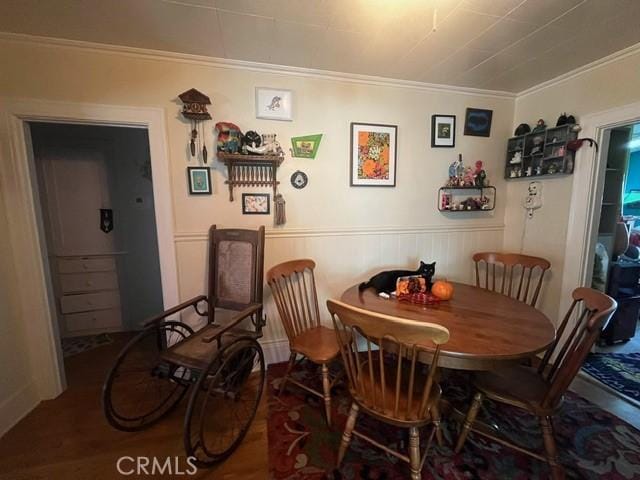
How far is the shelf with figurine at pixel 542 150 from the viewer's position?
2.10 metres

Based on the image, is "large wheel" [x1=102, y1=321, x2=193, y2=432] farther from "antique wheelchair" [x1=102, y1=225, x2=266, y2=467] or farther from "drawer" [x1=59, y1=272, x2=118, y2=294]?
"drawer" [x1=59, y1=272, x2=118, y2=294]

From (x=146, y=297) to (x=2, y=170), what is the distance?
63.8 inches

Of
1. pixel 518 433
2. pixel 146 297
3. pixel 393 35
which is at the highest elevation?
pixel 393 35

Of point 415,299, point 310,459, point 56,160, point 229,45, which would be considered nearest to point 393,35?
point 229,45

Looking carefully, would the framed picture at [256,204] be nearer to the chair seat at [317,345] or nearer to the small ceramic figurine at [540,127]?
the chair seat at [317,345]

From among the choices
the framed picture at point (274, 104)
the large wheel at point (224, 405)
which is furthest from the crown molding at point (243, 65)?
the large wheel at point (224, 405)

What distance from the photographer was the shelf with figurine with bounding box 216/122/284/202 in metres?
1.94

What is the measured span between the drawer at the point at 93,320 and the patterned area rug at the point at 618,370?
14.2 feet

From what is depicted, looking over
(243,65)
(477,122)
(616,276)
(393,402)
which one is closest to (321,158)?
(243,65)

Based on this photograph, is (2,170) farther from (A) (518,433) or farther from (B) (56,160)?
(A) (518,433)

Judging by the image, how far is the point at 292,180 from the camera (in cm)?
215

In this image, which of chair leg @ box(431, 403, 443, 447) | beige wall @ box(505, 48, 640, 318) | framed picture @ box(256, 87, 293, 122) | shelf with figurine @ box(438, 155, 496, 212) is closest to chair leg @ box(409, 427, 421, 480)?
chair leg @ box(431, 403, 443, 447)

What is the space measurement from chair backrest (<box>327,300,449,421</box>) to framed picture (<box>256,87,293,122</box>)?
155cm

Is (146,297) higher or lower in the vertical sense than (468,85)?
lower
